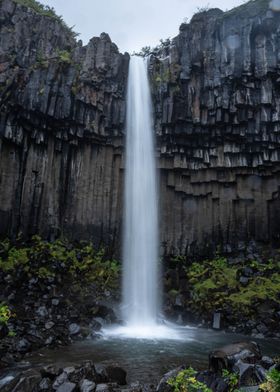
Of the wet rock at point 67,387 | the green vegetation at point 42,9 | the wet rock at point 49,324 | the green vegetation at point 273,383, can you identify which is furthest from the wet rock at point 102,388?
the green vegetation at point 42,9

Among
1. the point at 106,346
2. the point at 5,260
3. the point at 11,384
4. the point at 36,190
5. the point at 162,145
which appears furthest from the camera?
the point at 162,145

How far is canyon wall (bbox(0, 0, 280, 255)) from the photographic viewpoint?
22.7 m

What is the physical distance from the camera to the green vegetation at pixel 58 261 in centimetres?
1970

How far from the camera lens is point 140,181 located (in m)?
25.9

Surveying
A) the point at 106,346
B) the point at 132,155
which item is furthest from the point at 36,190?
the point at 106,346

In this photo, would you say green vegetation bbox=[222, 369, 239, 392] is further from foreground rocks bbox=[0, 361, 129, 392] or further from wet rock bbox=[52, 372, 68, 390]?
wet rock bbox=[52, 372, 68, 390]

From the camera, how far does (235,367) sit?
8.58m

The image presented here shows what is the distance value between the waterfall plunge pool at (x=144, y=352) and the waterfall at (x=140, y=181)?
7.98m

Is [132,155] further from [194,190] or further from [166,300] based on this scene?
[166,300]

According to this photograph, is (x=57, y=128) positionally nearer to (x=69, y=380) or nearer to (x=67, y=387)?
(x=69, y=380)

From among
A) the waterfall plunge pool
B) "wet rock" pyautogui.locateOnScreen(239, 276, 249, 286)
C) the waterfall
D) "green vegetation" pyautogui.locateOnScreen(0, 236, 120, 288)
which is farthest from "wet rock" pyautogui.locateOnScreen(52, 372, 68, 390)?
the waterfall

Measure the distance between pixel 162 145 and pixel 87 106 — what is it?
17.7 feet

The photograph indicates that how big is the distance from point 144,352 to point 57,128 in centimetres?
1500

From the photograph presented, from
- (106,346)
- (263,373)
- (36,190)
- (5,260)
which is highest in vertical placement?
(36,190)
